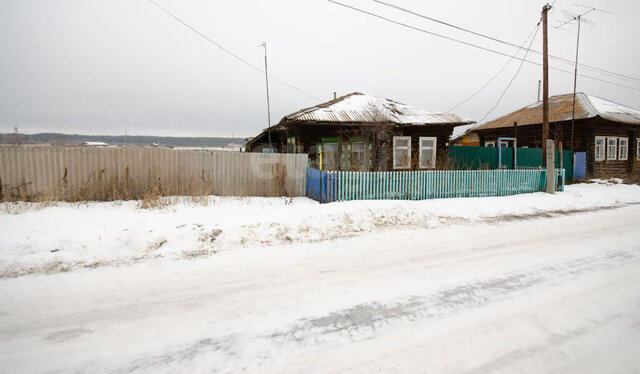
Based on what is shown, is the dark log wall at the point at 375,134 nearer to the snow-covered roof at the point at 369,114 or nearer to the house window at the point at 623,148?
the snow-covered roof at the point at 369,114

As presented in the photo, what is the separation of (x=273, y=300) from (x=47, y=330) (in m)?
2.06

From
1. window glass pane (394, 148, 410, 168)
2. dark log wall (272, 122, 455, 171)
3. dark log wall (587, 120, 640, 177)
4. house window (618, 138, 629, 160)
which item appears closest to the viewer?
dark log wall (272, 122, 455, 171)

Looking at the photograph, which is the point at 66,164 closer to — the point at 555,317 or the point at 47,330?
the point at 47,330

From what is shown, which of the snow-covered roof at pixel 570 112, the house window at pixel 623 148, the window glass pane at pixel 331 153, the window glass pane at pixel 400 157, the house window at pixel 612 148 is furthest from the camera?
the house window at pixel 623 148

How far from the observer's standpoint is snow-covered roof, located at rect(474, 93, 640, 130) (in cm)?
1931

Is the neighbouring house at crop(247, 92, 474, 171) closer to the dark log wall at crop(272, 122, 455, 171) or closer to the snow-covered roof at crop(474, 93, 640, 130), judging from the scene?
the dark log wall at crop(272, 122, 455, 171)

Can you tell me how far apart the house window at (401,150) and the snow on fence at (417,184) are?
4.87 metres

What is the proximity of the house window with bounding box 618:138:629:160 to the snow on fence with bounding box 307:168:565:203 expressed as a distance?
45.3ft

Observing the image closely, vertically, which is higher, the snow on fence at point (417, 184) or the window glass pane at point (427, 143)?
the window glass pane at point (427, 143)

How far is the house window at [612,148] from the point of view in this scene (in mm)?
20016

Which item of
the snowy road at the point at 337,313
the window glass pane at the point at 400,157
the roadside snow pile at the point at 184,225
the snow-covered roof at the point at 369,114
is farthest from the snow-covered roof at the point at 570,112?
the snowy road at the point at 337,313

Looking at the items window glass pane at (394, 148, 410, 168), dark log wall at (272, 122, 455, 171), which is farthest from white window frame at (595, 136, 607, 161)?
window glass pane at (394, 148, 410, 168)

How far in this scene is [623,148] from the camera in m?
20.8

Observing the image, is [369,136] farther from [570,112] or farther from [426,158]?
[570,112]
